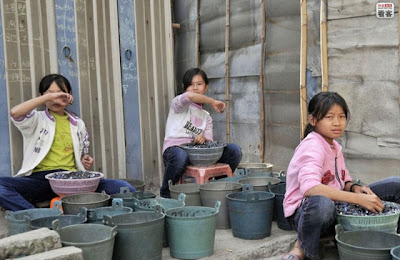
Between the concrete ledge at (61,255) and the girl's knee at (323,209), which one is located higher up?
the girl's knee at (323,209)

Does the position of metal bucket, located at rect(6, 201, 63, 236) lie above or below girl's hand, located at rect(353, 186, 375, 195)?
below

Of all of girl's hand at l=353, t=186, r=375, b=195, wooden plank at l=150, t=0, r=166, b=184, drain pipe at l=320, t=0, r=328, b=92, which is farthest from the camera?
drain pipe at l=320, t=0, r=328, b=92

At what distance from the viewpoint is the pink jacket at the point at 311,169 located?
8.66 feet

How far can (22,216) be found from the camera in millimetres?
2855

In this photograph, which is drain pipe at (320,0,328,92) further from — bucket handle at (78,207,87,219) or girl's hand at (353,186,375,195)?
bucket handle at (78,207,87,219)

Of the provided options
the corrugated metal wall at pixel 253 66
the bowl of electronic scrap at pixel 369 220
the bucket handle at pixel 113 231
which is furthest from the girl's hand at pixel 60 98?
the corrugated metal wall at pixel 253 66

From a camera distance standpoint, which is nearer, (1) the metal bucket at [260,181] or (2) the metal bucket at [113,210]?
(2) the metal bucket at [113,210]

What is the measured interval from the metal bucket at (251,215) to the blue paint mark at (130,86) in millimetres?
1508

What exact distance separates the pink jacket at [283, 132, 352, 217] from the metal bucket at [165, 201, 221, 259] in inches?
19.7

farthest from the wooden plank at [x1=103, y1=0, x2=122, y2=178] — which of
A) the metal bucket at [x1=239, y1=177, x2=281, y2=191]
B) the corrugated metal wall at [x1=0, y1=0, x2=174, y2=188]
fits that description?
the metal bucket at [x1=239, y1=177, x2=281, y2=191]

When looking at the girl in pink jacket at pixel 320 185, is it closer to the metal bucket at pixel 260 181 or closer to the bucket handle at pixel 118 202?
the metal bucket at pixel 260 181

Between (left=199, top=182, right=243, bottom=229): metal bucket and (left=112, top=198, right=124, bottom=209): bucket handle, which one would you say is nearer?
(left=112, top=198, right=124, bottom=209): bucket handle

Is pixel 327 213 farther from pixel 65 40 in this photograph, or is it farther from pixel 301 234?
pixel 65 40

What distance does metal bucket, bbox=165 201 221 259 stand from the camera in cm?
278
